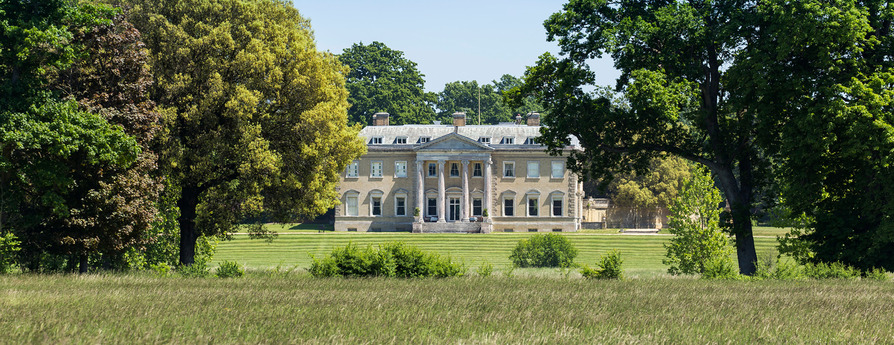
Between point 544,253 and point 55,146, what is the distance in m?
29.1

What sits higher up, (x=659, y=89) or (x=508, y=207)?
(x=659, y=89)

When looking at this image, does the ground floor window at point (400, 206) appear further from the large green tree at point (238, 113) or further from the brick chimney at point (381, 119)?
the large green tree at point (238, 113)

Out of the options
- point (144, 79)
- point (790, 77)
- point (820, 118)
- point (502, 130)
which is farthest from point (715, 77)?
point (502, 130)

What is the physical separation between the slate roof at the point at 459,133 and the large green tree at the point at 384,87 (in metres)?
22.1

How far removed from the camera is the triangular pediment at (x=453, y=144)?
72875 millimetres

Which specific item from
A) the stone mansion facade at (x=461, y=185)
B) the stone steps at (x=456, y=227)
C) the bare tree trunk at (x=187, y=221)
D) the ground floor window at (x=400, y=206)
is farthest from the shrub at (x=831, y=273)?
the ground floor window at (x=400, y=206)

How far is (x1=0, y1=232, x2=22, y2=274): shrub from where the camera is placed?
63.0ft

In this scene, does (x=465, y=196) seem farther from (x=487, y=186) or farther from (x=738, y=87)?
(x=738, y=87)

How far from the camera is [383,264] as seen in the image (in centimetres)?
1819

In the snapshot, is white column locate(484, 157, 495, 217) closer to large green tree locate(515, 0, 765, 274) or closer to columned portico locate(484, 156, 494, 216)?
columned portico locate(484, 156, 494, 216)

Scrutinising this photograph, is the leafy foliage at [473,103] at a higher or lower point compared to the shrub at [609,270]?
higher

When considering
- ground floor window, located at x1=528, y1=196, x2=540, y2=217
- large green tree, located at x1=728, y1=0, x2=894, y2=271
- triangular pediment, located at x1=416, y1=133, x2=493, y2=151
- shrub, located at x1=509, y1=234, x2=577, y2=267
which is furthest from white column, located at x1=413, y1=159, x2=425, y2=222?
large green tree, located at x1=728, y1=0, x2=894, y2=271

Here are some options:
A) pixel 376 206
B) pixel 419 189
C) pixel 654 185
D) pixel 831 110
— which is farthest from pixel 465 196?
pixel 831 110

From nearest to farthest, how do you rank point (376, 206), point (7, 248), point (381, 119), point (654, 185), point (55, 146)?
point (55, 146)
point (7, 248)
point (376, 206)
point (654, 185)
point (381, 119)
